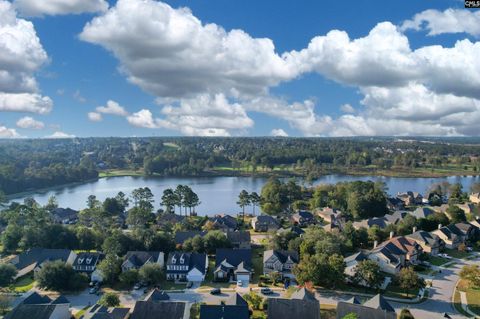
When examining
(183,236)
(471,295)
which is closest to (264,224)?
(183,236)

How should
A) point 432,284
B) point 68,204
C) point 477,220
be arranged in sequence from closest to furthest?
point 432,284 < point 477,220 < point 68,204

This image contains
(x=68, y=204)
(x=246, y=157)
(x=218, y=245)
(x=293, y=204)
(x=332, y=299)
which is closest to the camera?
(x=332, y=299)

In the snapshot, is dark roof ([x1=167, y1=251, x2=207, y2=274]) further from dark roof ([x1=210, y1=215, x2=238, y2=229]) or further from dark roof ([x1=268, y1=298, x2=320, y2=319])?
dark roof ([x1=210, y1=215, x2=238, y2=229])

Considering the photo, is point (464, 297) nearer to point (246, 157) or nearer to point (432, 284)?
point (432, 284)

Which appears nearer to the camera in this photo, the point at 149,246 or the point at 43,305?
the point at 43,305

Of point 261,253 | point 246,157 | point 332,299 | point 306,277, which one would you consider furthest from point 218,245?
point 246,157

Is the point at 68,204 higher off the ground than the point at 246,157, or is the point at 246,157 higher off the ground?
the point at 246,157

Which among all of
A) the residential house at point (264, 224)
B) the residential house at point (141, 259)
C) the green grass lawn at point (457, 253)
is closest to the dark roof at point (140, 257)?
the residential house at point (141, 259)
